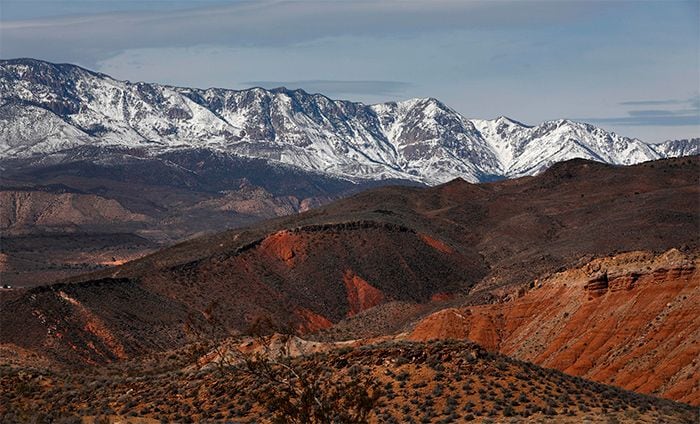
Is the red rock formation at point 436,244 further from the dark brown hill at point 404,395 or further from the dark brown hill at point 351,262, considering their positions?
the dark brown hill at point 404,395

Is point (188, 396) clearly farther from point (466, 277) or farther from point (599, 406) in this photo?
point (466, 277)

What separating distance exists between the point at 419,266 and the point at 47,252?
104 meters

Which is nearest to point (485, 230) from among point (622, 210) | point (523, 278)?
point (622, 210)

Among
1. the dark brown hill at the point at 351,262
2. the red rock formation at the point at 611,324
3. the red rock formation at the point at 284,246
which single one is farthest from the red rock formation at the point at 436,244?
the red rock formation at the point at 611,324

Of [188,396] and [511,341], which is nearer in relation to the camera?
[188,396]

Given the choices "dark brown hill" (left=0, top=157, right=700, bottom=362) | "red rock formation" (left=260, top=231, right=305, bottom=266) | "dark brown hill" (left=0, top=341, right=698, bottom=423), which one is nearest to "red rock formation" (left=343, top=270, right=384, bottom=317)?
"dark brown hill" (left=0, top=157, right=700, bottom=362)

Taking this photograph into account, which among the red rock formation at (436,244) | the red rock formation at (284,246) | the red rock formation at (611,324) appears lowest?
the red rock formation at (436,244)

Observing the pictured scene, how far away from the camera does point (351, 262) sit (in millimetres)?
108562

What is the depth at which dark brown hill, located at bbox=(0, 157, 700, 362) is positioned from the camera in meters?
78.2

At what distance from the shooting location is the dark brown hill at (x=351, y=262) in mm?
78188

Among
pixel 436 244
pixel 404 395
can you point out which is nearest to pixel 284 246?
pixel 436 244

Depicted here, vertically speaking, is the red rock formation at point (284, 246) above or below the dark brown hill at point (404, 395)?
below

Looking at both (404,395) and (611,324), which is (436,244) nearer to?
(611,324)

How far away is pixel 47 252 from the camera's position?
7726 inches
